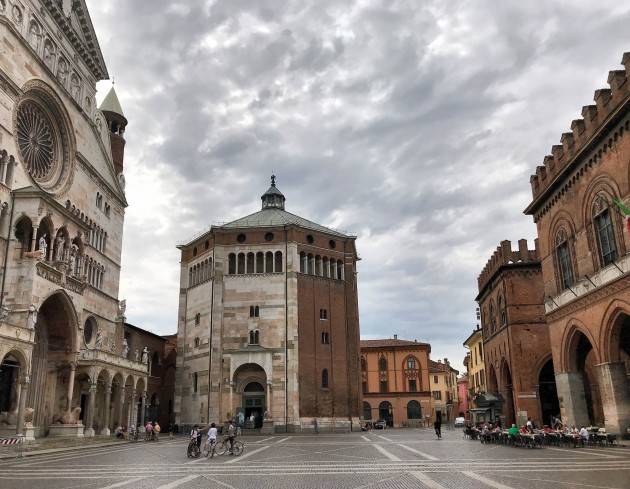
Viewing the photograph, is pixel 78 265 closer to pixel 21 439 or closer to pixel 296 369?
pixel 21 439

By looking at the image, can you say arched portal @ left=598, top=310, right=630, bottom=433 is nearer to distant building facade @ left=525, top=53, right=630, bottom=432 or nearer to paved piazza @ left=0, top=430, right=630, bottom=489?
distant building facade @ left=525, top=53, right=630, bottom=432

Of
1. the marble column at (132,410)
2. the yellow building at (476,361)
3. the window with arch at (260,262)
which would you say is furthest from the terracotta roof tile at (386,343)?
the marble column at (132,410)

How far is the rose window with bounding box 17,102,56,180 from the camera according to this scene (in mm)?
35281

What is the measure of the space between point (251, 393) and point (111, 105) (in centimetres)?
3016

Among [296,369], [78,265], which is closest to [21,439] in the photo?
[78,265]

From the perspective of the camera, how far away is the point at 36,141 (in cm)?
3678

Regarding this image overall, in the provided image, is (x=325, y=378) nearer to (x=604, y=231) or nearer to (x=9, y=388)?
(x=9, y=388)

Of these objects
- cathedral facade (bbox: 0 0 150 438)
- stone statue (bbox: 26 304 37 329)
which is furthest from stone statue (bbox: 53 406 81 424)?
stone statue (bbox: 26 304 37 329)

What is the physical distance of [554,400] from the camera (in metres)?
40.4

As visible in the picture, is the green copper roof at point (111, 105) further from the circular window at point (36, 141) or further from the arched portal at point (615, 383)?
the arched portal at point (615, 383)

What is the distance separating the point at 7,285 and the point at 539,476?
2731 cm

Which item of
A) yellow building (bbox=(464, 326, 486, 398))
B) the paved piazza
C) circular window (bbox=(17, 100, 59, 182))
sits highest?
circular window (bbox=(17, 100, 59, 182))

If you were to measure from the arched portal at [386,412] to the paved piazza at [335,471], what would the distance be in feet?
204

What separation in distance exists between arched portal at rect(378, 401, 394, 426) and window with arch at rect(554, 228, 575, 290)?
5988 centimetres
